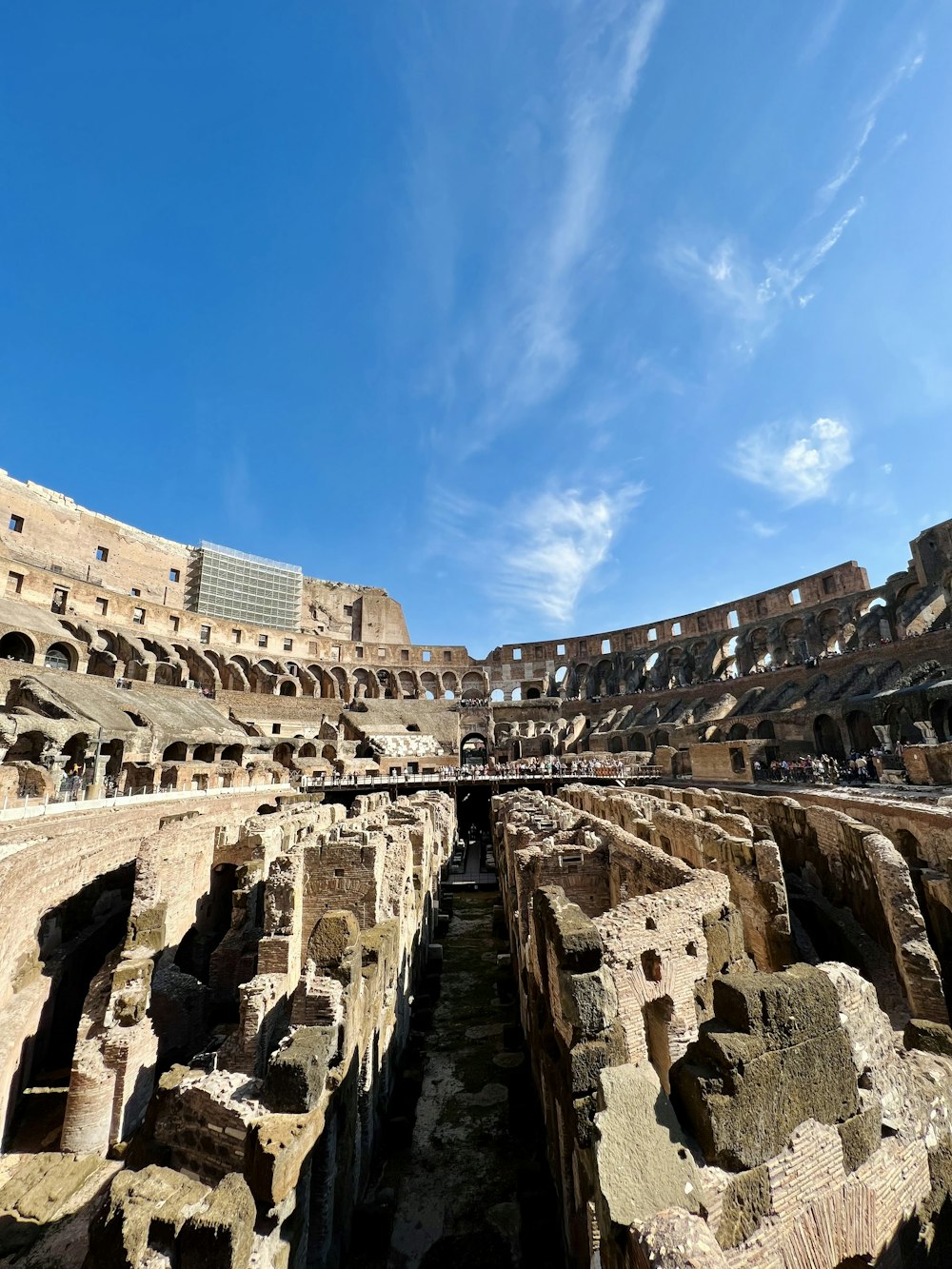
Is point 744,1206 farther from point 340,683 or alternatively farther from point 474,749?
point 340,683

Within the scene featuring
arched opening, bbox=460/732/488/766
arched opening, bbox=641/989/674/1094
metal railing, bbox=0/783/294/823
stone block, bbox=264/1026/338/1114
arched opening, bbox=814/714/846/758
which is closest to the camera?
stone block, bbox=264/1026/338/1114

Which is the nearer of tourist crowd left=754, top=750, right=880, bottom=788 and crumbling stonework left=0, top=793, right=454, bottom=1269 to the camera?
crumbling stonework left=0, top=793, right=454, bottom=1269

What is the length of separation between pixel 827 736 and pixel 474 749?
102ft

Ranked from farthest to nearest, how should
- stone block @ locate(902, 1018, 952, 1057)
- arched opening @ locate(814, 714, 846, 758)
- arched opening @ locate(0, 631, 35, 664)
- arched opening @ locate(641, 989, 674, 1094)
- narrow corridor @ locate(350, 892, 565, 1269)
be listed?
arched opening @ locate(0, 631, 35, 664), arched opening @ locate(814, 714, 846, 758), narrow corridor @ locate(350, 892, 565, 1269), arched opening @ locate(641, 989, 674, 1094), stone block @ locate(902, 1018, 952, 1057)

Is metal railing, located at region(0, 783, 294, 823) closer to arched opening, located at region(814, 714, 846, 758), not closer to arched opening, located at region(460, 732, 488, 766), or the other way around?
arched opening, located at region(814, 714, 846, 758)

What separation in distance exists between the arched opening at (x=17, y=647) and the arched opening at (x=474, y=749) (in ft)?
107

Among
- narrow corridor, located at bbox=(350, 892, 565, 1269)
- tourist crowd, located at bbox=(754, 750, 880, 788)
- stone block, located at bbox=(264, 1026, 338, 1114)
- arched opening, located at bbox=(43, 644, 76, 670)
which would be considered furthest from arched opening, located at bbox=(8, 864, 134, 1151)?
arched opening, located at bbox=(43, 644, 76, 670)

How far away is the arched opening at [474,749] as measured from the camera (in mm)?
52656

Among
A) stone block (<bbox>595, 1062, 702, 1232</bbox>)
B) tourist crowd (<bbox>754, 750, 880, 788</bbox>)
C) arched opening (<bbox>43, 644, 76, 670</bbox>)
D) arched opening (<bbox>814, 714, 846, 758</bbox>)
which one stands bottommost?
stone block (<bbox>595, 1062, 702, 1232</bbox>)

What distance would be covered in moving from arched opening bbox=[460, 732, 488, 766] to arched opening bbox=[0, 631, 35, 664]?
3268cm

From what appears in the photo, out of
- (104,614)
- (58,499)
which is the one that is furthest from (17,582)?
(58,499)

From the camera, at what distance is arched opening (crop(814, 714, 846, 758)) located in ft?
97.7

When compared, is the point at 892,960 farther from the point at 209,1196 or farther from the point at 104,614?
the point at 104,614

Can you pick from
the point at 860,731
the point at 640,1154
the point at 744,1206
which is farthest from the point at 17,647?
the point at 860,731
